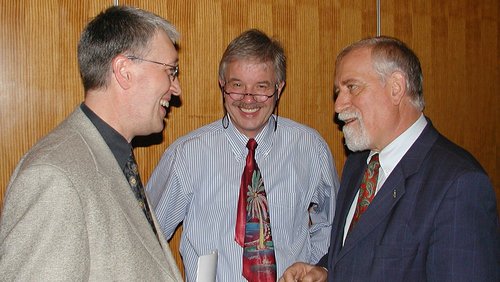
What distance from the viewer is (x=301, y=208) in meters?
2.69

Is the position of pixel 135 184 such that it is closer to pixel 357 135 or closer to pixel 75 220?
pixel 75 220

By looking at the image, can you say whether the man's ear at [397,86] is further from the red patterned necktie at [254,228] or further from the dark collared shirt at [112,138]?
the dark collared shirt at [112,138]

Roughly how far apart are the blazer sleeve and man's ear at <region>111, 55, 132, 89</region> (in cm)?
43

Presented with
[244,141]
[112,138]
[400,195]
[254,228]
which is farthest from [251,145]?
[112,138]

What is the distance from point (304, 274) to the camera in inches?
88.4

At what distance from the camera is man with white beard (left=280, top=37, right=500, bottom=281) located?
67.7 inches

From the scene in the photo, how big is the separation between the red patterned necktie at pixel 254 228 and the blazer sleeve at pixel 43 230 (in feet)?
3.97

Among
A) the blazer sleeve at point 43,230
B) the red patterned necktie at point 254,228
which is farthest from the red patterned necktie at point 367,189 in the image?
the blazer sleeve at point 43,230

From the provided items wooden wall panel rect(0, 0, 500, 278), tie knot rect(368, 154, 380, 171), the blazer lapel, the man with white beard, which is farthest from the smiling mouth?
the blazer lapel

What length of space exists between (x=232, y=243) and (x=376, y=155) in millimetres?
799

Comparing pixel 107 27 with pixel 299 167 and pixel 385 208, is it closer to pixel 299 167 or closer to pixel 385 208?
pixel 385 208

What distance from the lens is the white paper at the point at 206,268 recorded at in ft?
6.72

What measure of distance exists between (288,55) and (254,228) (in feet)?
3.51

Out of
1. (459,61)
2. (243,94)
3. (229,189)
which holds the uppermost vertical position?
(459,61)
